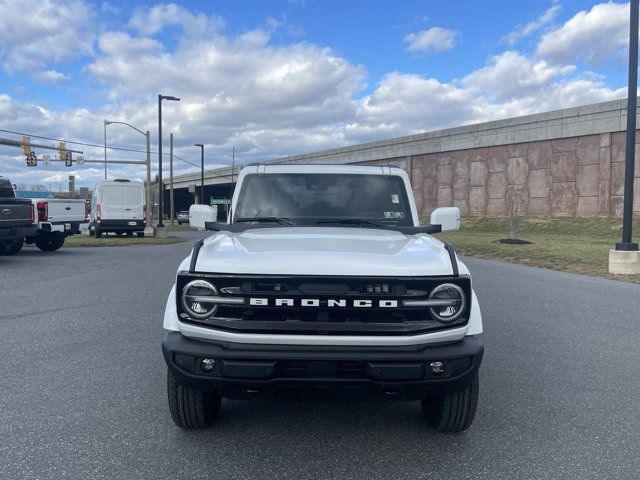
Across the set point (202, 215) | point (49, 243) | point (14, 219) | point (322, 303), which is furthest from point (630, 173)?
point (49, 243)

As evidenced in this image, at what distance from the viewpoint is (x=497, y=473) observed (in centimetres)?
316

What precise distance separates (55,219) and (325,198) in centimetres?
1443

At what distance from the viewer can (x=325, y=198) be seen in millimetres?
4914

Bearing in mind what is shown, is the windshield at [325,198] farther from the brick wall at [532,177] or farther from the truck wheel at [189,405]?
the brick wall at [532,177]

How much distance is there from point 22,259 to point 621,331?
1475cm

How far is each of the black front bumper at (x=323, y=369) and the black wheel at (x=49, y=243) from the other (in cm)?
1670

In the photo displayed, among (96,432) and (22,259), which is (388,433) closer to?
(96,432)

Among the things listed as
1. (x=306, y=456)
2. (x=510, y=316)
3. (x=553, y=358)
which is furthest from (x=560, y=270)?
(x=306, y=456)

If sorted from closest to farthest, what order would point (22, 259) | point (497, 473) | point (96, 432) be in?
point (497, 473)
point (96, 432)
point (22, 259)

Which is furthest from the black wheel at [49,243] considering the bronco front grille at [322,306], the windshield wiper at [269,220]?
the bronco front grille at [322,306]

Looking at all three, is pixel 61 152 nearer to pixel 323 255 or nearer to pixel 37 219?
pixel 37 219

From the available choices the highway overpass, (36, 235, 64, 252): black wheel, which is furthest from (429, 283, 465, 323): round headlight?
the highway overpass

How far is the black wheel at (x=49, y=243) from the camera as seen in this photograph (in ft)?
58.8

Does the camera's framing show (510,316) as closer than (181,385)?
No
